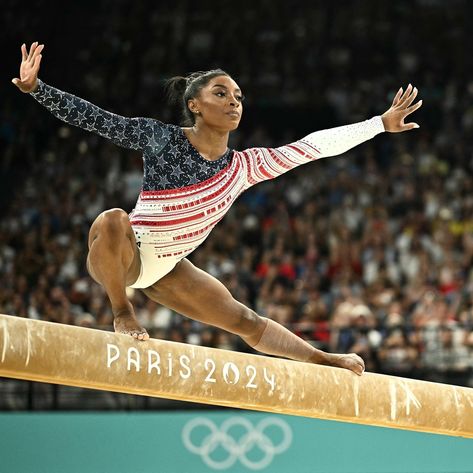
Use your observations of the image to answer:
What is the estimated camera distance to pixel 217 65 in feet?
51.3

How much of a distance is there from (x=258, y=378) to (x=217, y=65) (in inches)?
458

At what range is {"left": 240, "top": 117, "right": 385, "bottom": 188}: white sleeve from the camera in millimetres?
4812

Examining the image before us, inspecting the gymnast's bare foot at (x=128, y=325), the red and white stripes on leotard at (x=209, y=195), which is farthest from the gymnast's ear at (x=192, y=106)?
the gymnast's bare foot at (x=128, y=325)

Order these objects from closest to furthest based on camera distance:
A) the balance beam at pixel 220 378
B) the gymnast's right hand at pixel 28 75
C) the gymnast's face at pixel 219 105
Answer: the balance beam at pixel 220 378, the gymnast's right hand at pixel 28 75, the gymnast's face at pixel 219 105

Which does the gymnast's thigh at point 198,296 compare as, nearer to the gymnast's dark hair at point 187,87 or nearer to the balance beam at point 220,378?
the balance beam at point 220,378

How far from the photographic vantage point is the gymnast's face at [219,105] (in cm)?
473

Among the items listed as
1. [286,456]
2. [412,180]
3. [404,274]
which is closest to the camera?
[286,456]

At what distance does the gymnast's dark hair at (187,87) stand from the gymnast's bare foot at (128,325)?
102cm

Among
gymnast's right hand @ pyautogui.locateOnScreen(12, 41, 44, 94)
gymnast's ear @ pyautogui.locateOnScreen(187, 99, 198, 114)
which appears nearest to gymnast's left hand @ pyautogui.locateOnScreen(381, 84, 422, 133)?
gymnast's ear @ pyautogui.locateOnScreen(187, 99, 198, 114)

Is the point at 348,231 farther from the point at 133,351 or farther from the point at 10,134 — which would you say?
the point at 133,351

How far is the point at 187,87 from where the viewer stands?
4.95m

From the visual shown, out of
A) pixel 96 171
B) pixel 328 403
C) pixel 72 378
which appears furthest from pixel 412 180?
pixel 72 378

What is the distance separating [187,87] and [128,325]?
1.27m

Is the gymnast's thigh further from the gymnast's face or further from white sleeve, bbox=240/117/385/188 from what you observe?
the gymnast's face
